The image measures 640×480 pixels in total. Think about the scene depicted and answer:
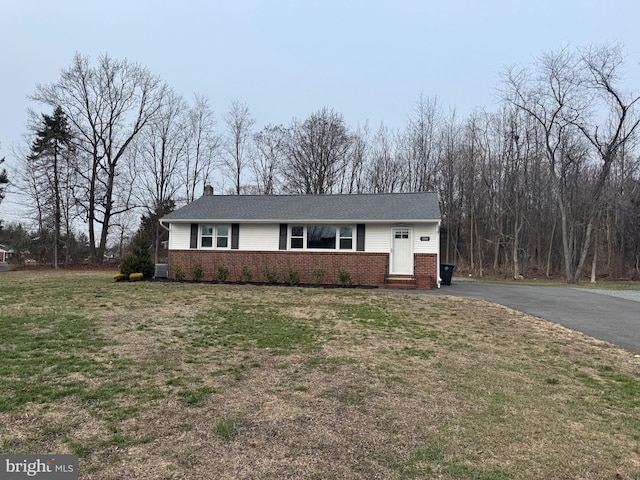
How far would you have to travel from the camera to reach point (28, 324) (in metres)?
6.76

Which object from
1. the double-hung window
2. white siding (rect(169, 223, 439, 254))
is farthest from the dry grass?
the double-hung window

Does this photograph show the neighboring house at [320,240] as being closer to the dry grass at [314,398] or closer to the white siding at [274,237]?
the white siding at [274,237]

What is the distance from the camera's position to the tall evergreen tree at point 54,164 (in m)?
27.9

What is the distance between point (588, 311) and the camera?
9.91 m

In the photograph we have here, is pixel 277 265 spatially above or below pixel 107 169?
below

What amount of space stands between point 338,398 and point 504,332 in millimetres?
4811

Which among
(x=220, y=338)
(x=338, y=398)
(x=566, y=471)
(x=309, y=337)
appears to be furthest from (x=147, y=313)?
(x=566, y=471)

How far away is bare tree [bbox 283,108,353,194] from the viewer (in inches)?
1253

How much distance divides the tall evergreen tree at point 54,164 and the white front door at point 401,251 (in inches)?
965

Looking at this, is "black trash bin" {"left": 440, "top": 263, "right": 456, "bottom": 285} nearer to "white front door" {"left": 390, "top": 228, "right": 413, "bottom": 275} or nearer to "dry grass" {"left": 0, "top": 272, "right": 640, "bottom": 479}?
"white front door" {"left": 390, "top": 228, "right": 413, "bottom": 275}

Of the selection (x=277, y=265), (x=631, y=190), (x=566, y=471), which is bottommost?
(x=566, y=471)

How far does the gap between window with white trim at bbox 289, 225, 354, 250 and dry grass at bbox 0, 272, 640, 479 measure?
8.14m

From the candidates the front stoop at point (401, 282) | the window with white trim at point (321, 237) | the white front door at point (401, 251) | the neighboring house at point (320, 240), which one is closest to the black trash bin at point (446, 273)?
the neighboring house at point (320, 240)

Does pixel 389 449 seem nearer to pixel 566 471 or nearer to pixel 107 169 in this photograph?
pixel 566 471
